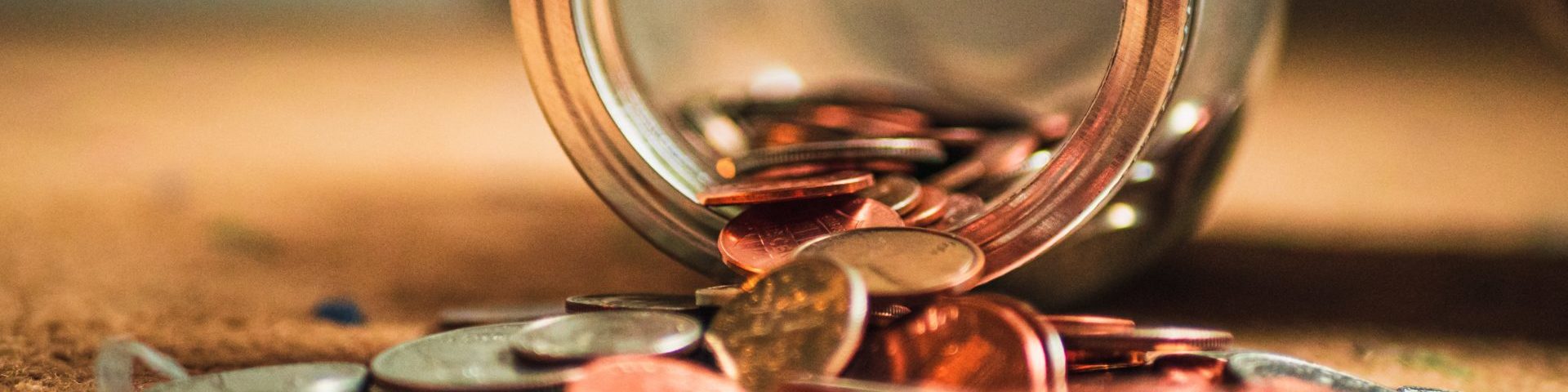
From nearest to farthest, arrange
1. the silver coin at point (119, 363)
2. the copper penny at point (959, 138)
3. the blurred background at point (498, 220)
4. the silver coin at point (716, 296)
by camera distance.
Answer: the silver coin at point (119, 363) < the silver coin at point (716, 296) < the blurred background at point (498, 220) < the copper penny at point (959, 138)

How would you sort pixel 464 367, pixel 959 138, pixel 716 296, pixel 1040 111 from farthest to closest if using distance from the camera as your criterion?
1. pixel 1040 111
2. pixel 959 138
3. pixel 716 296
4. pixel 464 367

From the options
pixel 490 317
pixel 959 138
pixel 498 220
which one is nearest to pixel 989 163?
pixel 959 138

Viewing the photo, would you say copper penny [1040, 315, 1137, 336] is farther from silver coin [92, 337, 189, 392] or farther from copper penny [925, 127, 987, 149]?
silver coin [92, 337, 189, 392]

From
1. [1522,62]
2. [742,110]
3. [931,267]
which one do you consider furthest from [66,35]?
[1522,62]

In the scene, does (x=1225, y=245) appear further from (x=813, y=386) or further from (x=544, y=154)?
(x=544, y=154)

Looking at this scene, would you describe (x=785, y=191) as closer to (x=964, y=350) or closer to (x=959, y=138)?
(x=964, y=350)

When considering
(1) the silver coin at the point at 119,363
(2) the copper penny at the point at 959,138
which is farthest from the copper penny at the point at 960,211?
(1) the silver coin at the point at 119,363

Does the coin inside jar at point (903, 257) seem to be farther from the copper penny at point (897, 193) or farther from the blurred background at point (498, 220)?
the blurred background at point (498, 220)
